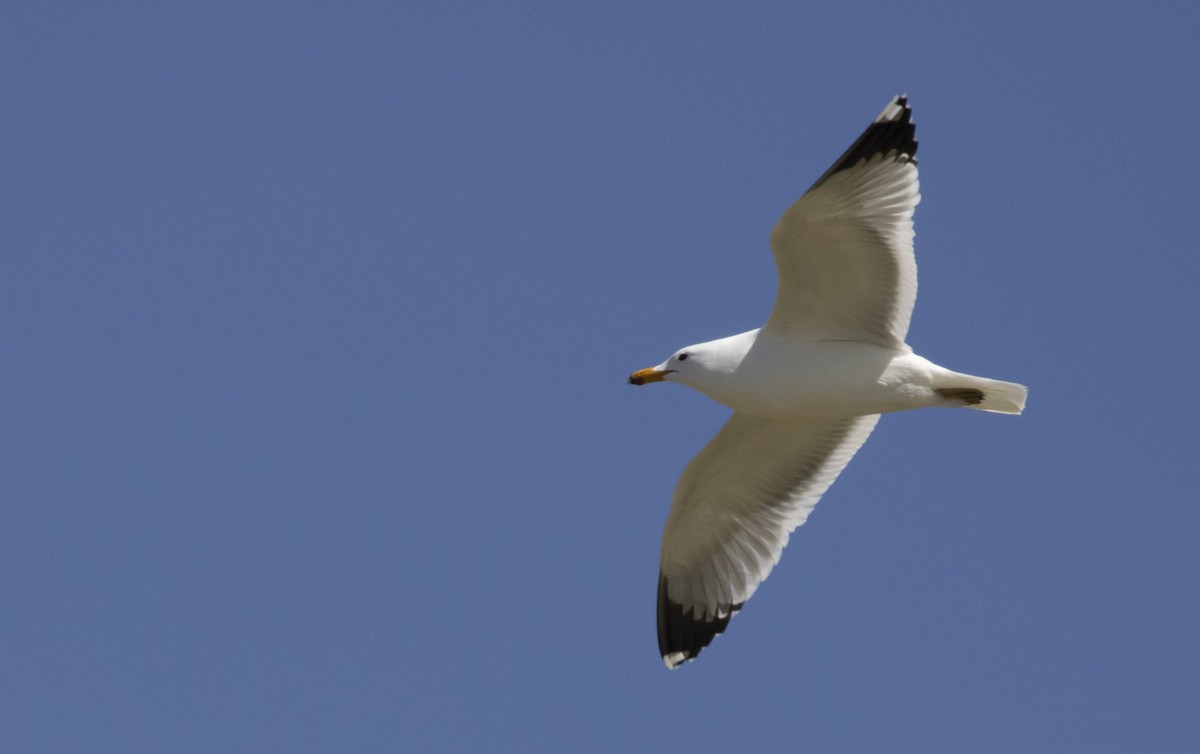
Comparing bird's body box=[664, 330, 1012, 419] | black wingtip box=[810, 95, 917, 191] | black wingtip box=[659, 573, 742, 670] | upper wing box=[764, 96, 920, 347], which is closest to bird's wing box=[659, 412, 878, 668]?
black wingtip box=[659, 573, 742, 670]

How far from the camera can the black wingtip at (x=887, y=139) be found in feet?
28.4

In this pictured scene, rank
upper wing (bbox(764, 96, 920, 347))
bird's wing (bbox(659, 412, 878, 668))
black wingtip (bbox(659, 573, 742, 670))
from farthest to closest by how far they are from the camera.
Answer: black wingtip (bbox(659, 573, 742, 670)), bird's wing (bbox(659, 412, 878, 668)), upper wing (bbox(764, 96, 920, 347))

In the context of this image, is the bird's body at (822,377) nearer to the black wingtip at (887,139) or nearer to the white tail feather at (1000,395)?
the white tail feather at (1000,395)

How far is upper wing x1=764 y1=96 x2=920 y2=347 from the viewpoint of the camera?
28.4 feet

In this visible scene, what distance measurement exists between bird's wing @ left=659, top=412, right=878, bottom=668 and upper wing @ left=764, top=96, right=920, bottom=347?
1142 mm

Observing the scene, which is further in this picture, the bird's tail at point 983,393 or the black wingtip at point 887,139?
the bird's tail at point 983,393

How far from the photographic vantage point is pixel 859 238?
8750mm

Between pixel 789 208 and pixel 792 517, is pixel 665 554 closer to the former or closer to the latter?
pixel 792 517

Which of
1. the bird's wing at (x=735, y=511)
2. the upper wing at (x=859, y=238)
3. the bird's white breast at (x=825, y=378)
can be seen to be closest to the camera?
the upper wing at (x=859, y=238)

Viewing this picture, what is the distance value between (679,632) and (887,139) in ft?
11.9

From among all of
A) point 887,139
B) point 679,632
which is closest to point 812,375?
point 887,139

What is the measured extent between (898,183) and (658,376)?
181cm

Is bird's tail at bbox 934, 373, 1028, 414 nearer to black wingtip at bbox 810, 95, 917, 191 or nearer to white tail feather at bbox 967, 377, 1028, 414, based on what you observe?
white tail feather at bbox 967, 377, 1028, 414

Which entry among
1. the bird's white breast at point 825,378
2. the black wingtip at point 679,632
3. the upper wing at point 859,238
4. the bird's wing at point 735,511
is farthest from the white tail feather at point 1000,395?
the black wingtip at point 679,632
